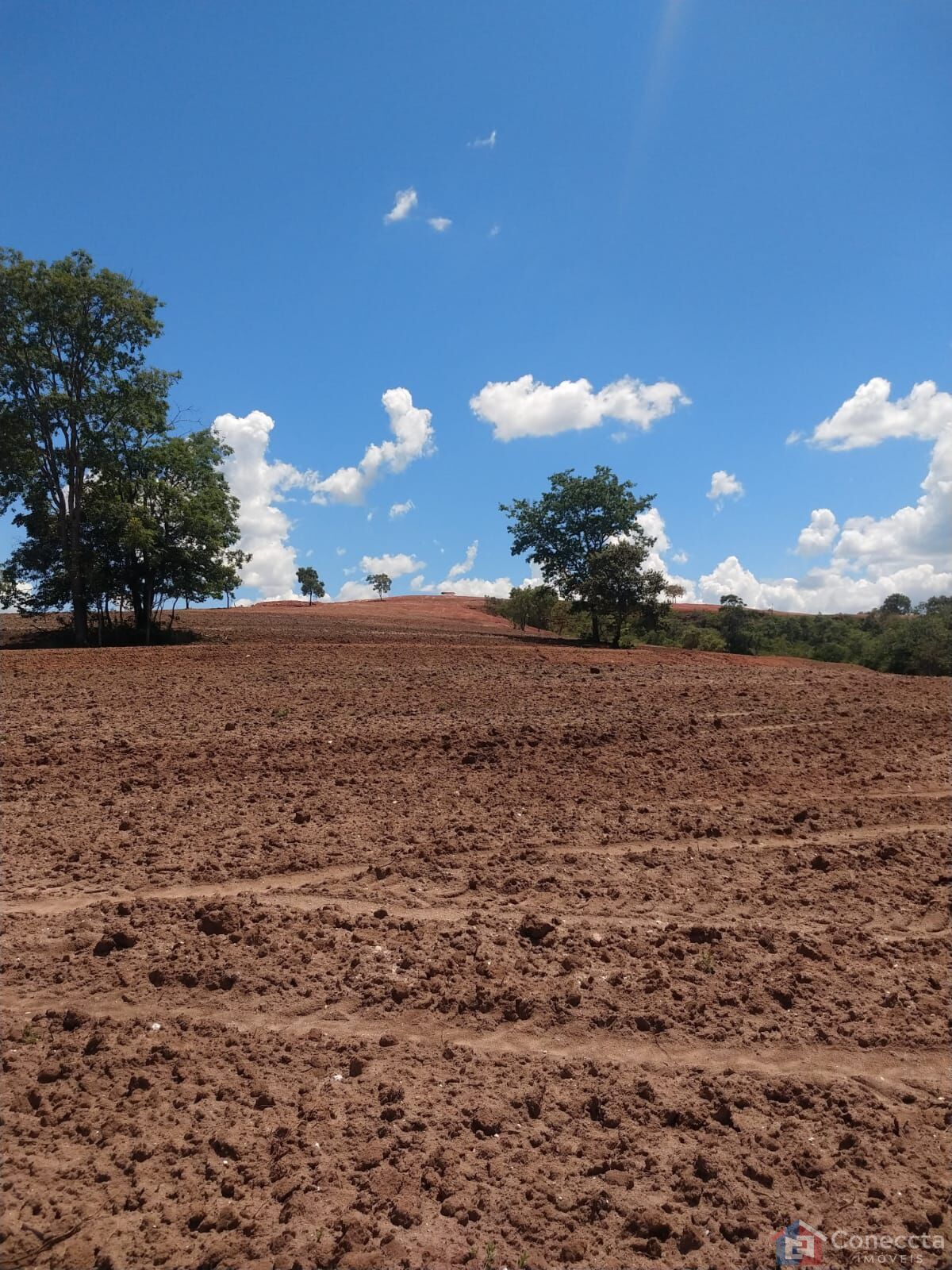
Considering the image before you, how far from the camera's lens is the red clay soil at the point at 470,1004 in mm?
2895

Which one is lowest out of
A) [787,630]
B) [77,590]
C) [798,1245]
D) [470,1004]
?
[798,1245]

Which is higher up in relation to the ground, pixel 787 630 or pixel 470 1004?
pixel 787 630

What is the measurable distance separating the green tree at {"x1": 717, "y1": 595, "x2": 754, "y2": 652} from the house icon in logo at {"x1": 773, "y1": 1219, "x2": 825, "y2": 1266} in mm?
38315

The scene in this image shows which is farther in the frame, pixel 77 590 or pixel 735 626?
pixel 735 626

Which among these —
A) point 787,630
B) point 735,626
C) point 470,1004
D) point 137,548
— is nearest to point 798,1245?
point 470,1004

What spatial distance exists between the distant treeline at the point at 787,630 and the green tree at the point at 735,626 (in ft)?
0.15

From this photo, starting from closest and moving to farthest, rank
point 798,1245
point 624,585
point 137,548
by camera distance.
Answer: point 798,1245, point 137,548, point 624,585

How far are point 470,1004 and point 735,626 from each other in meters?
40.9

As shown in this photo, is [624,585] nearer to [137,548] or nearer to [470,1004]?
[137,548]

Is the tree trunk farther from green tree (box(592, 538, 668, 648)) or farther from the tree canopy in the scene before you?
green tree (box(592, 538, 668, 648))

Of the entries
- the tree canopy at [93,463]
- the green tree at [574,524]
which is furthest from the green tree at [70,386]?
the green tree at [574,524]

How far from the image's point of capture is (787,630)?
148 feet

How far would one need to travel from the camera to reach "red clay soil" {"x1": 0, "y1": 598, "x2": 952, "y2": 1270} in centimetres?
289

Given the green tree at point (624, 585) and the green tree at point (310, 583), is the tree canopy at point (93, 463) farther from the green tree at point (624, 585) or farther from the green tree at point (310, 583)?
the green tree at point (310, 583)
